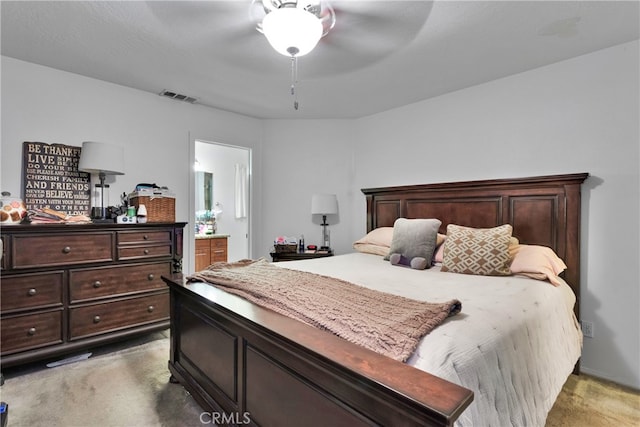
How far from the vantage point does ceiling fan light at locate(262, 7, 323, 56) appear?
1.54 metres

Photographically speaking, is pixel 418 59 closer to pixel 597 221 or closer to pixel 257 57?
pixel 257 57

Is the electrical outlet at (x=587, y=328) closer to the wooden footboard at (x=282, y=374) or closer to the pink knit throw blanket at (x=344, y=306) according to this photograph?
the pink knit throw blanket at (x=344, y=306)

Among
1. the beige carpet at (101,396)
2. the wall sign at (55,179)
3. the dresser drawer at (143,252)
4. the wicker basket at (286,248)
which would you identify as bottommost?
the beige carpet at (101,396)

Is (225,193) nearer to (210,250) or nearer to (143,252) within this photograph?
(210,250)

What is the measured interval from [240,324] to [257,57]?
6.32ft

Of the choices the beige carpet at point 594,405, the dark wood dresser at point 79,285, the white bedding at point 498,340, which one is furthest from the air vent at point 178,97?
the beige carpet at point 594,405

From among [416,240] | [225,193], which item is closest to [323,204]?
[416,240]

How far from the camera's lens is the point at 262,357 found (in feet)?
4.32

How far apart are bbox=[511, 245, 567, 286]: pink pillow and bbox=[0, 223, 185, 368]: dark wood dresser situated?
108 inches

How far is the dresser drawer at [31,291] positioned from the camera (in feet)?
7.05

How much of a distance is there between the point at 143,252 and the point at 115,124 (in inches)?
49.3

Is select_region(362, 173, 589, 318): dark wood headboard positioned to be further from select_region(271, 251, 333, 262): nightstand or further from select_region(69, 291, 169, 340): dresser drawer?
select_region(69, 291, 169, 340): dresser drawer

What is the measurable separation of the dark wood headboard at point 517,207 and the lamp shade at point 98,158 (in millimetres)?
2657

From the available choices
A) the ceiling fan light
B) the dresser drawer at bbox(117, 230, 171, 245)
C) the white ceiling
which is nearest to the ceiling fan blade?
the white ceiling
